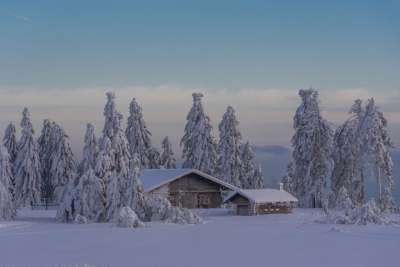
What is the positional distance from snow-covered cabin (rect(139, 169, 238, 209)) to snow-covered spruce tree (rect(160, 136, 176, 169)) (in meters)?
18.5

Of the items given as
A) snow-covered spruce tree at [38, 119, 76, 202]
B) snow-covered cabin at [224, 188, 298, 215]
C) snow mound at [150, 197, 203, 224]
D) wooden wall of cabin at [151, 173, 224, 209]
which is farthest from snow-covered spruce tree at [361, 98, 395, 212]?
snow-covered spruce tree at [38, 119, 76, 202]

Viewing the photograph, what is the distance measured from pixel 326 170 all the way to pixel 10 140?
3545 cm

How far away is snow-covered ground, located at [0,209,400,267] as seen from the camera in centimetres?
2252

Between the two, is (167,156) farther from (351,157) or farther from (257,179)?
(351,157)

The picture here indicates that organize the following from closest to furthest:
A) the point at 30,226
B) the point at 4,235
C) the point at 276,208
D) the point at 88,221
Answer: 1. the point at 4,235
2. the point at 30,226
3. the point at 88,221
4. the point at 276,208

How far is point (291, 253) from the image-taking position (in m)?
24.5

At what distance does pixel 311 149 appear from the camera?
202ft

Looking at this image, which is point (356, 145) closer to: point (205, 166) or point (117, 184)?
point (205, 166)

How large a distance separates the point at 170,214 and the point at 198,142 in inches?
1057

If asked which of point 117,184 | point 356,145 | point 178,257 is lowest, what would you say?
point 178,257

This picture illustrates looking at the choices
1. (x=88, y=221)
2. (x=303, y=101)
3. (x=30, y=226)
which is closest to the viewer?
(x=30, y=226)

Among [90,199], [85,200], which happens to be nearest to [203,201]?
[90,199]

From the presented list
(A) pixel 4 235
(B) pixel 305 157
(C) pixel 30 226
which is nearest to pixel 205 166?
(B) pixel 305 157


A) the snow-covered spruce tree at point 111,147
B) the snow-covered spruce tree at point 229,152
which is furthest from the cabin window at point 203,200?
the snow-covered spruce tree at point 111,147
